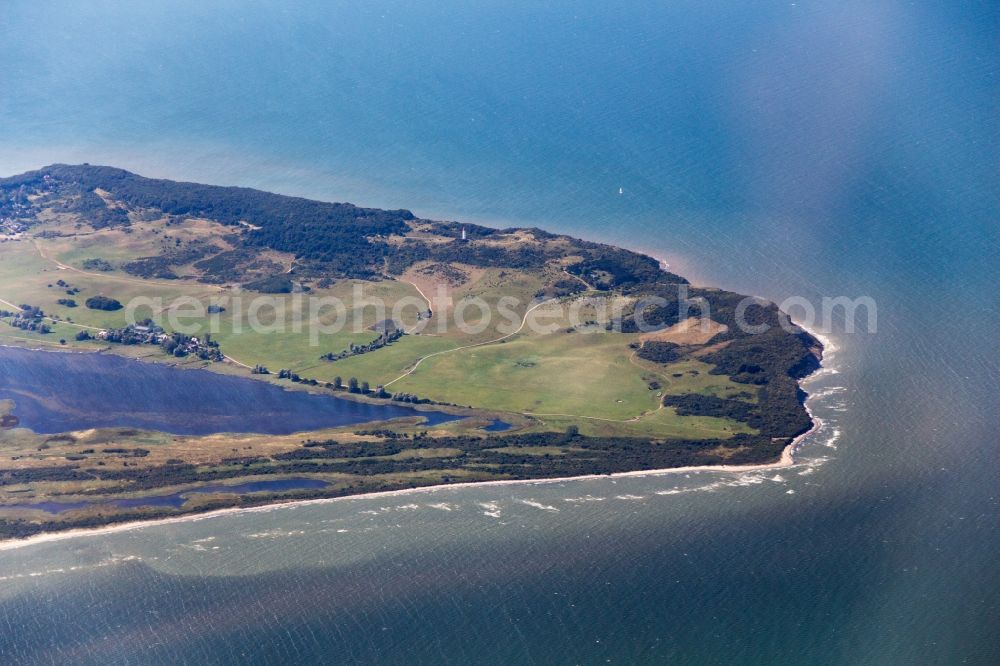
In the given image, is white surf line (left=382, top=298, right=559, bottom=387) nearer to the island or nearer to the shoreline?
the island

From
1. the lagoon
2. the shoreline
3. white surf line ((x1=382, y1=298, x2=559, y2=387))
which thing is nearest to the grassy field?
white surf line ((x1=382, y1=298, x2=559, y2=387))

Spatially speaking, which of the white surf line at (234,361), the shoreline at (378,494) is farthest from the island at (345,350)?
the shoreline at (378,494)

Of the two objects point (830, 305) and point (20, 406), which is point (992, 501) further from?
point (20, 406)

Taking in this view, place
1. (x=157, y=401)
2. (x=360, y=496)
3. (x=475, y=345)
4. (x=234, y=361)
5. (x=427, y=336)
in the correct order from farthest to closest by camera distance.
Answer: (x=427, y=336)
(x=475, y=345)
(x=234, y=361)
(x=157, y=401)
(x=360, y=496)

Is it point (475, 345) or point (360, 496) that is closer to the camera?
point (360, 496)

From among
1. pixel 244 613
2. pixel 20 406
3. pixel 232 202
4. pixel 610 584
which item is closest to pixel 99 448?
pixel 20 406

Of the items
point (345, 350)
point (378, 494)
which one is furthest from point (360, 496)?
point (345, 350)

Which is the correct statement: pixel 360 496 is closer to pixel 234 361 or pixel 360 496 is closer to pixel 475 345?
pixel 475 345

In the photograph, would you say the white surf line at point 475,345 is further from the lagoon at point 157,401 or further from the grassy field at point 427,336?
the lagoon at point 157,401
